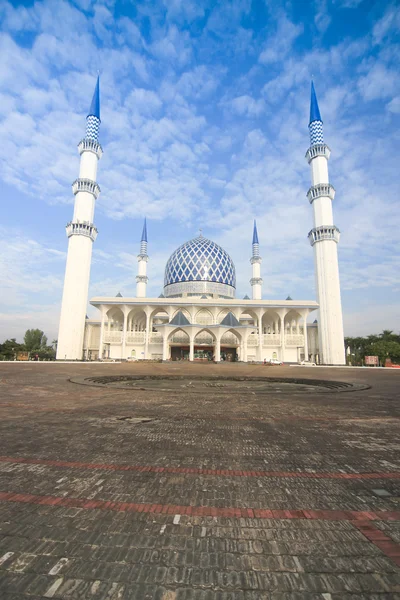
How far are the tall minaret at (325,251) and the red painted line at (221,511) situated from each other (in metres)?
37.2

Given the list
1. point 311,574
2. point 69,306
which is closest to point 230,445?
point 311,574

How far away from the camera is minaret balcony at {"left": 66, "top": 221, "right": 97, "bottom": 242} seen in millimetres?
38031

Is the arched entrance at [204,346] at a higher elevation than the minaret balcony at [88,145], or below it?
below

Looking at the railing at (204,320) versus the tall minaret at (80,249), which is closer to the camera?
the tall minaret at (80,249)

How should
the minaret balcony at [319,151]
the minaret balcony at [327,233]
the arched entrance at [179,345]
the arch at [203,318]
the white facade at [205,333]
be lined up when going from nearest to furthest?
the white facade at [205,333] < the minaret balcony at [327,233] < the minaret balcony at [319,151] < the arched entrance at [179,345] < the arch at [203,318]

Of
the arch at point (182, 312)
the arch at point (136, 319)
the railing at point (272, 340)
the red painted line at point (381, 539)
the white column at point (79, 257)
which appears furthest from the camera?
the arch at point (136, 319)

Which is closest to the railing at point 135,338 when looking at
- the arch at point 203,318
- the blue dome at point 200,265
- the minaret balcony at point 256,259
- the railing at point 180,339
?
the railing at point 180,339

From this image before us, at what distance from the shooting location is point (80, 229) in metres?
38.1

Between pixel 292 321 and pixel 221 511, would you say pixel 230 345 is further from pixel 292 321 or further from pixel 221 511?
pixel 221 511

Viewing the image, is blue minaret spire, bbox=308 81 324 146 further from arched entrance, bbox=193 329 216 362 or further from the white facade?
arched entrance, bbox=193 329 216 362

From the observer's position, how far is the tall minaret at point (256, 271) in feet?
161

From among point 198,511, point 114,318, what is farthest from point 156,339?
point 198,511

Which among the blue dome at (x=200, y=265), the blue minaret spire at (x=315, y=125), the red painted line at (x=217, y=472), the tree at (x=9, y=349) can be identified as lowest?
the red painted line at (x=217, y=472)

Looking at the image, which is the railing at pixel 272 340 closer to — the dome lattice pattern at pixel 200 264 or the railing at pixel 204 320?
the railing at pixel 204 320
